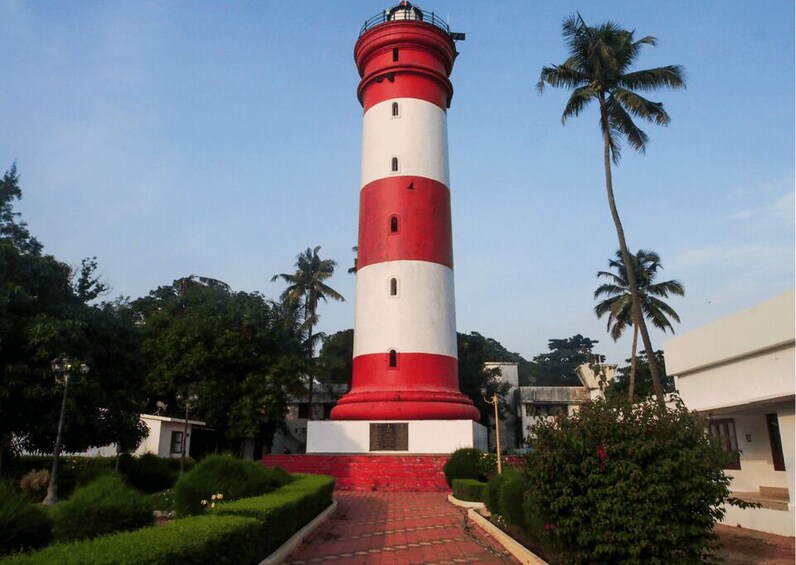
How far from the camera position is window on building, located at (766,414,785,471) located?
46.8 feet

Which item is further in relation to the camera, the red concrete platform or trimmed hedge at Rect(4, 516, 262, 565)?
the red concrete platform

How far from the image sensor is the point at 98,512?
846 centimetres

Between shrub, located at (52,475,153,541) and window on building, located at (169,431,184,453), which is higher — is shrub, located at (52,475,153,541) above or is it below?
below

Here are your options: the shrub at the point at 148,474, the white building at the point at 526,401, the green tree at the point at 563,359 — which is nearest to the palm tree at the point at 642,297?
the white building at the point at 526,401

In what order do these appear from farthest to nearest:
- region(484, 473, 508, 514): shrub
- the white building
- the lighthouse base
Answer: the white building → the lighthouse base → region(484, 473, 508, 514): shrub

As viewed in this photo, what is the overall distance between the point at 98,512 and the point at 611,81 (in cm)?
1870

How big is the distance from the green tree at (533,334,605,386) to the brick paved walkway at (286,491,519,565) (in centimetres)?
6211

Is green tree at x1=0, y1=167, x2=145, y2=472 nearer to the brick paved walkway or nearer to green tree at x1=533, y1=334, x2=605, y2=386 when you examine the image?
the brick paved walkway

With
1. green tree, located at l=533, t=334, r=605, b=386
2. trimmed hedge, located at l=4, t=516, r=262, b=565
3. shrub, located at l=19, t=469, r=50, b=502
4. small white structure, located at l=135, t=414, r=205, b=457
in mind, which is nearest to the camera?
trimmed hedge, located at l=4, t=516, r=262, b=565

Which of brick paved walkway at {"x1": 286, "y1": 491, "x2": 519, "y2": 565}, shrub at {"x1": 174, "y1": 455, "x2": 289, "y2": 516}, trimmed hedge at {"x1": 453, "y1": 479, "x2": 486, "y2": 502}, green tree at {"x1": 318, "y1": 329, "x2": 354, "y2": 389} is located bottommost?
brick paved walkway at {"x1": 286, "y1": 491, "x2": 519, "y2": 565}

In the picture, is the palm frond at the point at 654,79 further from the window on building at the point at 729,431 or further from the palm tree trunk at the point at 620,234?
the window on building at the point at 729,431

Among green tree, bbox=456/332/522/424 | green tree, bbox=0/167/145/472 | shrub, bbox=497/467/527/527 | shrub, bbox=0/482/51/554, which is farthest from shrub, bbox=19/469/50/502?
green tree, bbox=456/332/522/424

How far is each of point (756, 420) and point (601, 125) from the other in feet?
33.6

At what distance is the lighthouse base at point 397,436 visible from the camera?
21844 millimetres
